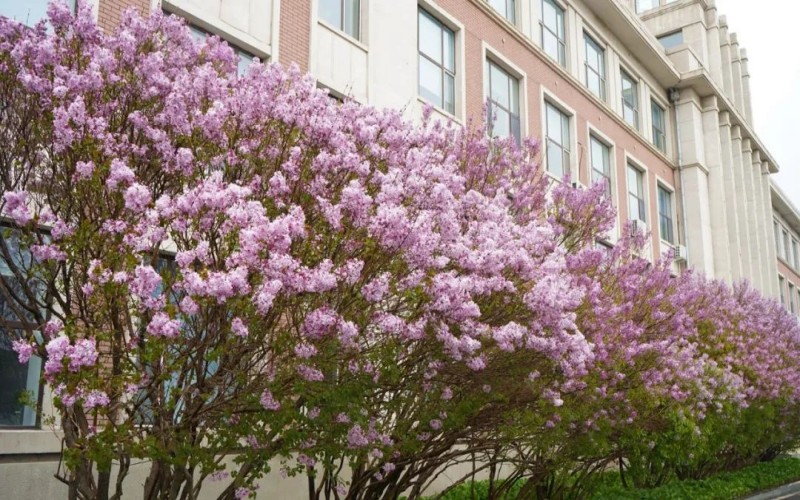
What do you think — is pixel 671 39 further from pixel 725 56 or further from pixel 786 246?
pixel 786 246

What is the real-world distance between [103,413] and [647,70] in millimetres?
28028

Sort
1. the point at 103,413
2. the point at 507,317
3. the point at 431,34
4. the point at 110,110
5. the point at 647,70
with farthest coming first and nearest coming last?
the point at 647,70 < the point at 431,34 < the point at 507,317 < the point at 110,110 < the point at 103,413

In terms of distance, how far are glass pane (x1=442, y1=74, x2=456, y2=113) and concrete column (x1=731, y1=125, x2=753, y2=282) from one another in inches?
766

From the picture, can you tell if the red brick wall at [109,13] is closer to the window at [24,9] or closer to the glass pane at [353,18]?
the window at [24,9]

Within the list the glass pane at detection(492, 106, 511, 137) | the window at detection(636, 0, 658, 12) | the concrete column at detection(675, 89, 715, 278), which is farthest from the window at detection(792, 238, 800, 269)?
the glass pane at detection(492, 106, 511, 137)

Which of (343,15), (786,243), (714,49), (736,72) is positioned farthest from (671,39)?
(343,15)

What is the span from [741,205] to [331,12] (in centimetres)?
2564

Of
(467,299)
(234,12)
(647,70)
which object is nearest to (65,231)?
(467,299)

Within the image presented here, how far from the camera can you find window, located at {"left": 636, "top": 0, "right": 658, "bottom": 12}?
36781mm

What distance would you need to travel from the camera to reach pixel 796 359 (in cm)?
1811

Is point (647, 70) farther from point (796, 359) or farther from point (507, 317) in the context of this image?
point (507, 317)

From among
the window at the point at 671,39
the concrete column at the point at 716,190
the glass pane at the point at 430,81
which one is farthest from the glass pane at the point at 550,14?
the window at the point at 671,39

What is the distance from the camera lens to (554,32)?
→ 74.5 feet

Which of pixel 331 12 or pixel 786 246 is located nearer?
pixel 331 12
